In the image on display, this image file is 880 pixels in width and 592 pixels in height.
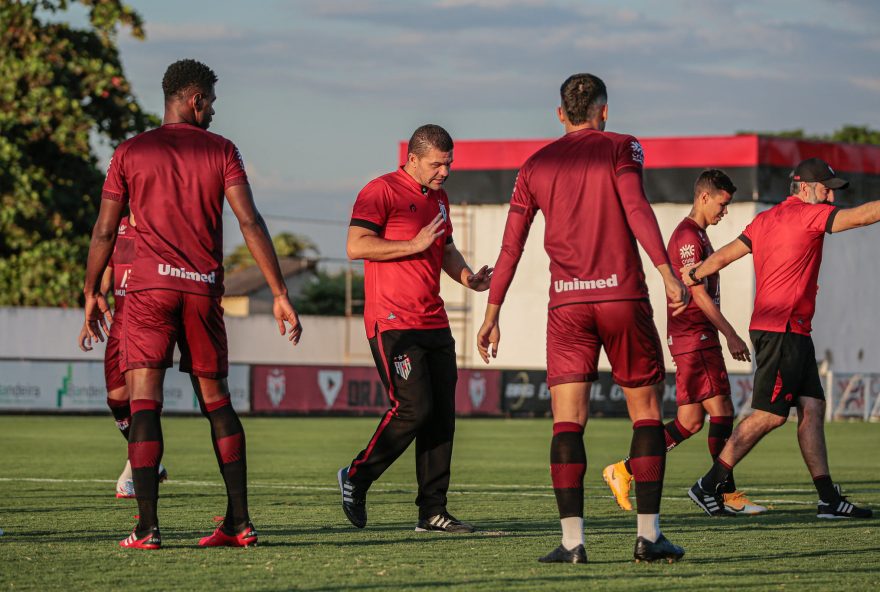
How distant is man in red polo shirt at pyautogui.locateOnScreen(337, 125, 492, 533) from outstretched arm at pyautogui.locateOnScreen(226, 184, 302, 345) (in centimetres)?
95

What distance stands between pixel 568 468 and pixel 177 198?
2.30 m

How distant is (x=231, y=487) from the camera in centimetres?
739

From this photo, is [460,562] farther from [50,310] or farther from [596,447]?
[50,310]

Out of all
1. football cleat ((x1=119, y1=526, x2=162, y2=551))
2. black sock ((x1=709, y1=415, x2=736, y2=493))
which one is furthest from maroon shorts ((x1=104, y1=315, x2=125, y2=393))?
black sock ((x1=709, y1=415, x2=736, y2=493))

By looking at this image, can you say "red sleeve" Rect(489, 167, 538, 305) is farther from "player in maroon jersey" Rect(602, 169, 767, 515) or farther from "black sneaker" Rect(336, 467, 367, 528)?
"player in maroon jersey" Rect(602, 169, 767, 515)

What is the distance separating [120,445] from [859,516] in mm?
11299

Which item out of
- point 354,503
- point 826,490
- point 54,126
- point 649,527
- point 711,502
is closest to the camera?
point 649,527

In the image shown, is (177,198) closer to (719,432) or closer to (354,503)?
(354,503)

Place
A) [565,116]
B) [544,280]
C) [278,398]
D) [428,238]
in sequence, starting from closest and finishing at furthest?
[565,116] < [428,238] < [278,398] < [544,280]

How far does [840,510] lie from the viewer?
30.5ft

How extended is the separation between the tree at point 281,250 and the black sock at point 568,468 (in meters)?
82.7

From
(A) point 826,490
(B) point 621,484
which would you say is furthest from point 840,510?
(B) point 621,484

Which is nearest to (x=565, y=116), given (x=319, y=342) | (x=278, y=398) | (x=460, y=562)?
(x=460, y=562)

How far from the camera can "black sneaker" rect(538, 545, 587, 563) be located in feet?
21.8
